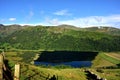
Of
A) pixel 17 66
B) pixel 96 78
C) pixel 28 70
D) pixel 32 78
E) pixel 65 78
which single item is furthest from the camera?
pixel 96 78

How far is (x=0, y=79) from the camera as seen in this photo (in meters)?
11.7

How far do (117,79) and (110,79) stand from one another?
3.29 metres

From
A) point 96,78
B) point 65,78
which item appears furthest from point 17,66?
point 96,78

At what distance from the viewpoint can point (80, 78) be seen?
9656 cm

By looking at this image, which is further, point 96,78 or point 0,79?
point 96,78

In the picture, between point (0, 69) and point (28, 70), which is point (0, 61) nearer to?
point (0, 69)

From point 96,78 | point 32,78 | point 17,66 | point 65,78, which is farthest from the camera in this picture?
point 96,78

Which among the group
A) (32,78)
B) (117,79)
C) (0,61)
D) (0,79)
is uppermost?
(0,61)

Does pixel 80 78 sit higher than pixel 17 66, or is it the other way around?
pixel 17 66

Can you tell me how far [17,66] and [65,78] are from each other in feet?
251

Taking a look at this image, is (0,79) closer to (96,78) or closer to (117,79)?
(96,78)

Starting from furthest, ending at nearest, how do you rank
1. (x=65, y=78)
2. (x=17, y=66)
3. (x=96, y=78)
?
1. (x=96, y=78)
2. (x=65, y=78)
3. (x=17, y=66)

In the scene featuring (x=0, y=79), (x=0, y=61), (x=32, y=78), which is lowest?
(x=32, y=78)

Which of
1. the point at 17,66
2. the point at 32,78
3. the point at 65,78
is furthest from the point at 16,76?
the point at 65,78
